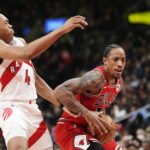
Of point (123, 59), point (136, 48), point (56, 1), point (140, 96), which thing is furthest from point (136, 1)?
point (123, 59)

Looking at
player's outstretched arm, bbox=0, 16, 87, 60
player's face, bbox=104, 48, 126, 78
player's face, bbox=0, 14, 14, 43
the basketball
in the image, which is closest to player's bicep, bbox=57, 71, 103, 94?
player's face, bbox=104, 48, 126, 78

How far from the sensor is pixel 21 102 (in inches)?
219

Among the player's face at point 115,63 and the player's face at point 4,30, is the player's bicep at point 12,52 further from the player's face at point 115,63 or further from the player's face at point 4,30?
the player's face at point 115,63

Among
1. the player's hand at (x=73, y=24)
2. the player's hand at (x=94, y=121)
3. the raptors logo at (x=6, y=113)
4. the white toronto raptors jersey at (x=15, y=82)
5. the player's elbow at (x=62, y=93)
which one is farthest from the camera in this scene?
the white toronto raptors jersey at (x=15, y=82)

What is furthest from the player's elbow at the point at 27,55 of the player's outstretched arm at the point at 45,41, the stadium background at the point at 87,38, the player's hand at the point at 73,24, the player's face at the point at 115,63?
the stadium background at the point at 87,38

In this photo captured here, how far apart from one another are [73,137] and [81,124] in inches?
8.2

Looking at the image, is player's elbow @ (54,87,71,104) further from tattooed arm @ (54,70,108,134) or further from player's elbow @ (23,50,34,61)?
player's elbow @ (23,50,34,61)

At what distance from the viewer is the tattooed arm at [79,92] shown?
5223 millimetres

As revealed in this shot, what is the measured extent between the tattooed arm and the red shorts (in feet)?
1.16

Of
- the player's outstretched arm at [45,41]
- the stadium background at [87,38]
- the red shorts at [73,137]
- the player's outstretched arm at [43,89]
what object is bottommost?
the stadium background at [87,38]

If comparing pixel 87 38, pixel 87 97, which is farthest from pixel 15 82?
pixel 87 38

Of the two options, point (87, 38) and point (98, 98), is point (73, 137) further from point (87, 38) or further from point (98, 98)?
point (87, 38)

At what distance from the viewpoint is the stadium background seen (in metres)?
15.2

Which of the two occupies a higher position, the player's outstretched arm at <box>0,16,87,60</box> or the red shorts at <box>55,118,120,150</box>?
the player's outstretched arm at <box>0,16,87,60</box>
